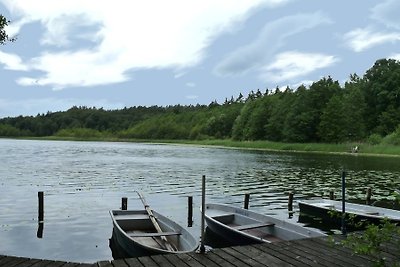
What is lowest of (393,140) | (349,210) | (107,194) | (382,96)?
(107,194)

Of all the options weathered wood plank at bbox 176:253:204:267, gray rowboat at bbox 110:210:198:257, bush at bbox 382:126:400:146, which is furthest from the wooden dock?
bush at bbox 382:126:400:146

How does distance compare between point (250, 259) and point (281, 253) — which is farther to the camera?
point (281, 253)

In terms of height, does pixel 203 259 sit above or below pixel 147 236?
above

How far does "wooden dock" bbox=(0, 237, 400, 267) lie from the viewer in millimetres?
9797

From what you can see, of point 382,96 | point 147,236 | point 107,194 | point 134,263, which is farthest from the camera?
point 382,96

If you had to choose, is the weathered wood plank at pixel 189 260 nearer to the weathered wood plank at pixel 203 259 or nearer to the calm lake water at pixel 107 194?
the weathered wood plank at pixel 203 259

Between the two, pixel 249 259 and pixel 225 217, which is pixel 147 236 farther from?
pixel 225 217

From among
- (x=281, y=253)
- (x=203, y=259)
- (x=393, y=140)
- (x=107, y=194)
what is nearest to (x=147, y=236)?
(x=203, y=259)

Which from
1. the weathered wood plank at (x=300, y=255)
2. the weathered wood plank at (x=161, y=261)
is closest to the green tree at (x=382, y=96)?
the weathered wood plank at (x=300, y=255)

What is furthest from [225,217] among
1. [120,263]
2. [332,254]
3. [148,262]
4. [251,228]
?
[120,263]

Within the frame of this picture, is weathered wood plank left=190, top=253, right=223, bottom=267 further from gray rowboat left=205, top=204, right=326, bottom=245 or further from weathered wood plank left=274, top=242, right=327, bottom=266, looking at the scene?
gray rowboat left=205, top=204, right=326, bottom=245

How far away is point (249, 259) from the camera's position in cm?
1020

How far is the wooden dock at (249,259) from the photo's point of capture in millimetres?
9797

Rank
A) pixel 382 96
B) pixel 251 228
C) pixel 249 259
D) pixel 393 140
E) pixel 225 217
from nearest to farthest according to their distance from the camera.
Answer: pixel 249 259 → pixel 251 228 → pixel 225 217 → pixel 393 140 → pixel 382 96
